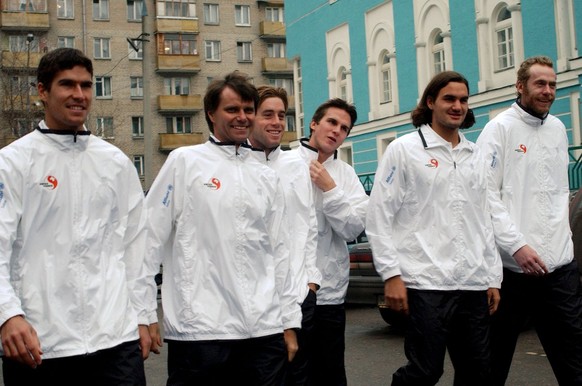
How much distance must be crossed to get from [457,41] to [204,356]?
25.4 metres

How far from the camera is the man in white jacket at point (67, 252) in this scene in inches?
158

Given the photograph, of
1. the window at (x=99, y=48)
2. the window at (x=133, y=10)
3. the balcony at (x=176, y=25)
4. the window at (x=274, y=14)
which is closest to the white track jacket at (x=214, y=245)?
the balcony at (x=176, y=25)

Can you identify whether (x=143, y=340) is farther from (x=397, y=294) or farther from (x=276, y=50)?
(x=276, y=50)

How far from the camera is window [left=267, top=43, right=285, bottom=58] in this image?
7156 centimetres

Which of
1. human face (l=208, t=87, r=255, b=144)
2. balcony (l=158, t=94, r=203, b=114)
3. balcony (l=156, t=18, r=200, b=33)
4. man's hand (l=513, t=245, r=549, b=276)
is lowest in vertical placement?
man's hand (l=513, t=245, r=549, b=276)

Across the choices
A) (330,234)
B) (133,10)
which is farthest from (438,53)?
(133,10)

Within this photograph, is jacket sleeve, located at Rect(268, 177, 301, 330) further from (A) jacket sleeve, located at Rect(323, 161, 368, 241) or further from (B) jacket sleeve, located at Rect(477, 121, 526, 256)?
(B) jacket sleeve, located at Rect(477, 121, 526, 256)

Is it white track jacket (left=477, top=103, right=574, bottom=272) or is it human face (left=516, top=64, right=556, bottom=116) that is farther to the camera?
human face (left=516, top=64, right=556, bottom=116)

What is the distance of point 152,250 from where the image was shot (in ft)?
15.7

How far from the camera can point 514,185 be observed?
6.20 metres

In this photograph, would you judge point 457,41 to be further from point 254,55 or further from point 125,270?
point 254,55

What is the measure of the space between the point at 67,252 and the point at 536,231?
3231mm

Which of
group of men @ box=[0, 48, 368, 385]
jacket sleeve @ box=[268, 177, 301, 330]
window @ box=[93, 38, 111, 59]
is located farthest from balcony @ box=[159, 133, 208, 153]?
jacket sleeve @ box=[268, 177, 301, 330]

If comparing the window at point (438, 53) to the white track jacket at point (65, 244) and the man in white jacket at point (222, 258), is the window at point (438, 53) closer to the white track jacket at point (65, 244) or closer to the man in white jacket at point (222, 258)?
the man in white jacket at point (222, 258)
